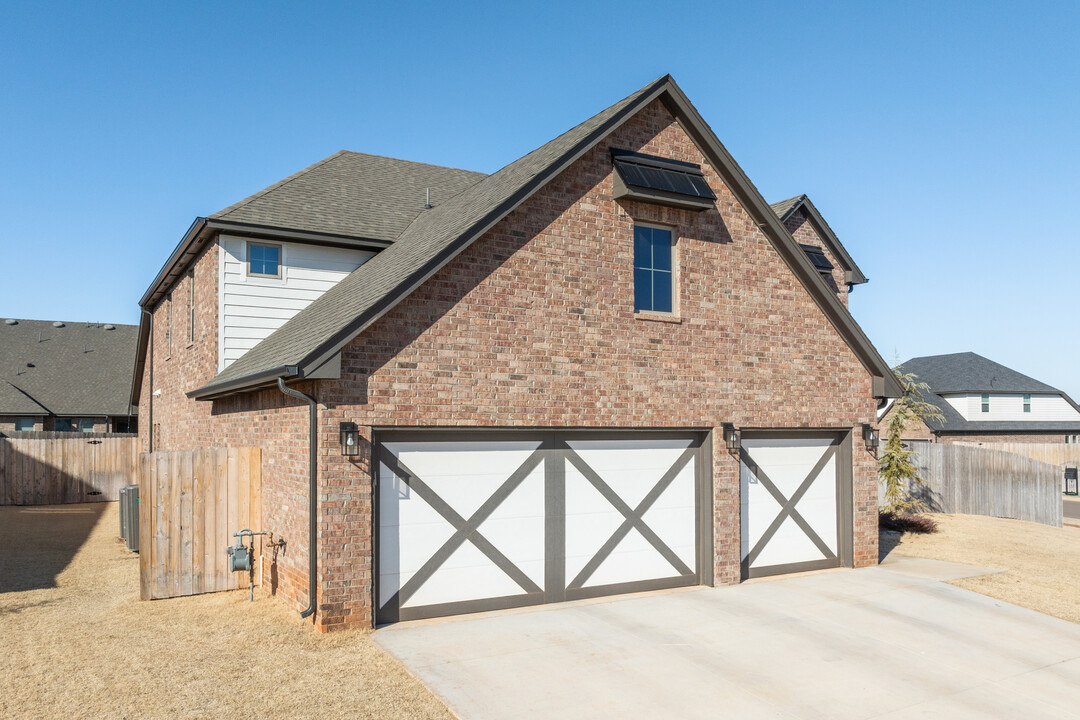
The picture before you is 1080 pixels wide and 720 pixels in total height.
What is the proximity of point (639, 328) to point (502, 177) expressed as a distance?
4.16 m

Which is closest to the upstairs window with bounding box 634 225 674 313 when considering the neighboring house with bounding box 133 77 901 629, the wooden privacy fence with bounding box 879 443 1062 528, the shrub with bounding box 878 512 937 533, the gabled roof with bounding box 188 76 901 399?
the neighboring house with bounding box 133 77 901 629

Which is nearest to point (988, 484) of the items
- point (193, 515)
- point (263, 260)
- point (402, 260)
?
point (402, 260)

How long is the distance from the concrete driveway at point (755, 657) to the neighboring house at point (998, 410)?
112ft

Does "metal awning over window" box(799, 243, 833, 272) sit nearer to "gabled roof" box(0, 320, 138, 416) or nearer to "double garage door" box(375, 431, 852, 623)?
"double garage door" box(375, 431, 852, 623)

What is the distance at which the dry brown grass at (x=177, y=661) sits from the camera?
6.80 meters

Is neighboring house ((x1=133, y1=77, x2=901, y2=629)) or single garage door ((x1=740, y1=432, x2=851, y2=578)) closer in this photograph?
neighboring house ((x1=133, y1=77, x2=901, y2=629))

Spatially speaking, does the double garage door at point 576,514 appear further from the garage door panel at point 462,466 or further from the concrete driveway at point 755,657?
the concrete driveway at point 755,657

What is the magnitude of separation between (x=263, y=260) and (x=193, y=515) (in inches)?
224

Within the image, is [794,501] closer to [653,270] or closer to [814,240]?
[653,270]

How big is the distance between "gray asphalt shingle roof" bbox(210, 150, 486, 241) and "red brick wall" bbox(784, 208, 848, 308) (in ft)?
28.4

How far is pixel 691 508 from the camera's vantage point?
1208 cm

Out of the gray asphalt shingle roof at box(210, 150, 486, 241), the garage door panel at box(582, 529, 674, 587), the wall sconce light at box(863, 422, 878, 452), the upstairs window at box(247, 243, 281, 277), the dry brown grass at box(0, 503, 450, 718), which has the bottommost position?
the dry brown grass at box(0, 503, 450, 718)

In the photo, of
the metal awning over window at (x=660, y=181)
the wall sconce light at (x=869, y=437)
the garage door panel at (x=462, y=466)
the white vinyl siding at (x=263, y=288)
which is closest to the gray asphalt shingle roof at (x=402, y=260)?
the white vinyl siding at (x=263, y=288)

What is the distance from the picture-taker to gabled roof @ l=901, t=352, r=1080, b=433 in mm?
42094
